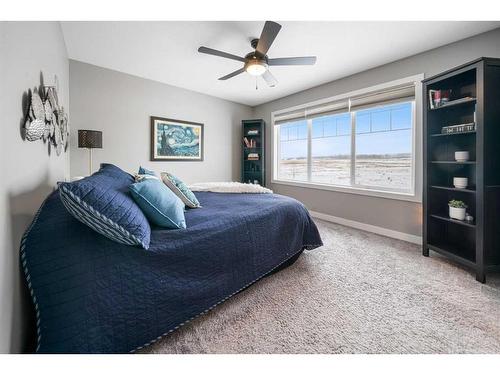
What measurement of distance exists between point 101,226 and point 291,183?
3.88 metres

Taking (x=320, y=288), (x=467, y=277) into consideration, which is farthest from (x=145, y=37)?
(x=467, y=277)

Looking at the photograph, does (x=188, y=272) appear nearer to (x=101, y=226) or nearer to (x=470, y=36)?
(x=101, y=226)

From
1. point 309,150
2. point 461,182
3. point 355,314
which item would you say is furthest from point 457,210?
point 309,150

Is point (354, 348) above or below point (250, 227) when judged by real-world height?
below

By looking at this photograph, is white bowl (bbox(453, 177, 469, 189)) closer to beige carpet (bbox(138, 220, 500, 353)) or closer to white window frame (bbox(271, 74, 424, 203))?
white window frame (bbox(271, 74, 424, 203))

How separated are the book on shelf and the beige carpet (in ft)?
4.34

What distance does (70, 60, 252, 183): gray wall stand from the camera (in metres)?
3.11

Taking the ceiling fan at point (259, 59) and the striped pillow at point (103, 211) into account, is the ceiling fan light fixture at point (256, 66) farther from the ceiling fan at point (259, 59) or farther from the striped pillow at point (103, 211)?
the striped pillow at point (103, 211)

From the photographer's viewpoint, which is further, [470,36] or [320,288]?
[470,36]

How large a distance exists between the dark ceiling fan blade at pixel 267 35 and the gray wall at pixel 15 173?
5.19ft

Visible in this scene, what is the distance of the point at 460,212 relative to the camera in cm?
217

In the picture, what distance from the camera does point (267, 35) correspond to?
1959mm

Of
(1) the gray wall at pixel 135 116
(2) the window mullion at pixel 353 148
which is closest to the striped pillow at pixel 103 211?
(1) the gray wall at pixel 135 116

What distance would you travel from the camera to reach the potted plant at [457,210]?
217 cm
